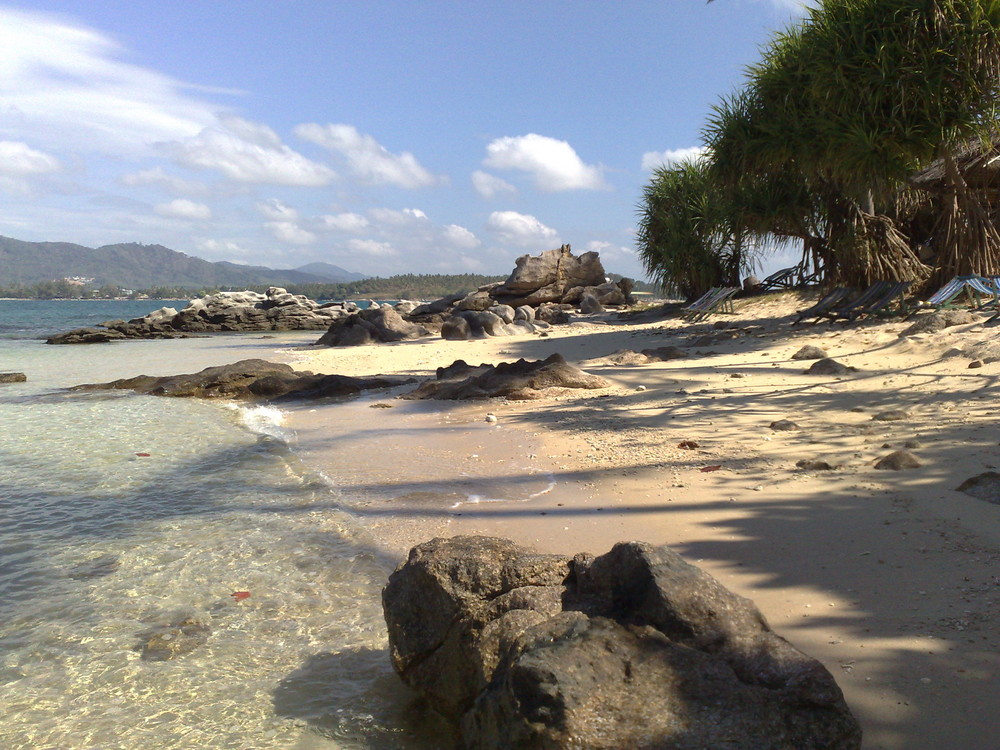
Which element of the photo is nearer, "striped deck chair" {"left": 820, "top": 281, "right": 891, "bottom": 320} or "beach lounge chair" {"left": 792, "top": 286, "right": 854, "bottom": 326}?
"striped deck chair" {"left": 820, "top": 281, "right": 891, "bottom": 320}

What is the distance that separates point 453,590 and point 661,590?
2.74 feet

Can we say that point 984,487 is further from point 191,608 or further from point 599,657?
point 191,608

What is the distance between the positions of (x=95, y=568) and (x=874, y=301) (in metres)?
12.6

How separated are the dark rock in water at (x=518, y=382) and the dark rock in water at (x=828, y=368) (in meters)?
2.62

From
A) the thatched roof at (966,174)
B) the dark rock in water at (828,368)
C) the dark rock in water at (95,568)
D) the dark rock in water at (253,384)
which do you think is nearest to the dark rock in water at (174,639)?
the dark rock in water at (95,568)

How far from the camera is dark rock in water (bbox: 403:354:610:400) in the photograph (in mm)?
10016

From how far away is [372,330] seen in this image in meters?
23.7

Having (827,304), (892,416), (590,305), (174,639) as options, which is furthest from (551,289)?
(174,639)

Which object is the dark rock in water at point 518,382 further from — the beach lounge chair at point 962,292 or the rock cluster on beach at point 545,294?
the rock cluster on beach at point 545,294

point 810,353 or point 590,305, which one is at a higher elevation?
point 590,305

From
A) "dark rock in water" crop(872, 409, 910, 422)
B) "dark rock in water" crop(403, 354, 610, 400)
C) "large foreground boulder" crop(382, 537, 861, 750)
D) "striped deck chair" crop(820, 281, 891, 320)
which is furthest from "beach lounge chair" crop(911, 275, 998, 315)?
"large foreground boulder" crop(382, 537, 861, 750)

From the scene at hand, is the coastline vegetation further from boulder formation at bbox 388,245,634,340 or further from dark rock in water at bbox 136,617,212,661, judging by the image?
dark rock in water at bbox 136,617,212,661

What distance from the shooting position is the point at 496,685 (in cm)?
223

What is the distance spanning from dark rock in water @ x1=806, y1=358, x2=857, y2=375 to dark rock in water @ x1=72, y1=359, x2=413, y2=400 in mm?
6570
